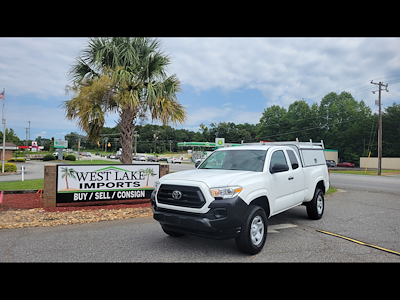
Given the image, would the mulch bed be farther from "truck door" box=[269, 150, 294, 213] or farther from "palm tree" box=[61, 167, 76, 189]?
"truck door" box=[269, 150, 294, 213]

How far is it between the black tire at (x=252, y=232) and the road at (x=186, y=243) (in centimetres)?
15

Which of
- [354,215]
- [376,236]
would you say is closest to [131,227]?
[376,236]

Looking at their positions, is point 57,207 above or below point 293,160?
below

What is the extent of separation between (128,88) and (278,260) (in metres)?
8.11

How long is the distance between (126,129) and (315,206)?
702cm

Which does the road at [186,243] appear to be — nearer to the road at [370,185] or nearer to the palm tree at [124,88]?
the palm tree at [124,88]

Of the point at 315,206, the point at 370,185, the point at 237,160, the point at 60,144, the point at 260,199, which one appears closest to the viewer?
the point at 260,199

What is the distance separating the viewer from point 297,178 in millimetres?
6277

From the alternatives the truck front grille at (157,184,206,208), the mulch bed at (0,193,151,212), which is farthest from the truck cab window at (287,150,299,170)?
the mulch bed at (0,193,151,212)

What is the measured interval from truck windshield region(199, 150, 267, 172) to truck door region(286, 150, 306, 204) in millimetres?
1009

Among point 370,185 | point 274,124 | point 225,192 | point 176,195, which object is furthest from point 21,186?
point 274,124

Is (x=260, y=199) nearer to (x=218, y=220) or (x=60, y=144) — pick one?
(x=218, y=220)

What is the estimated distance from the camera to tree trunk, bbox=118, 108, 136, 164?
34.4ft
